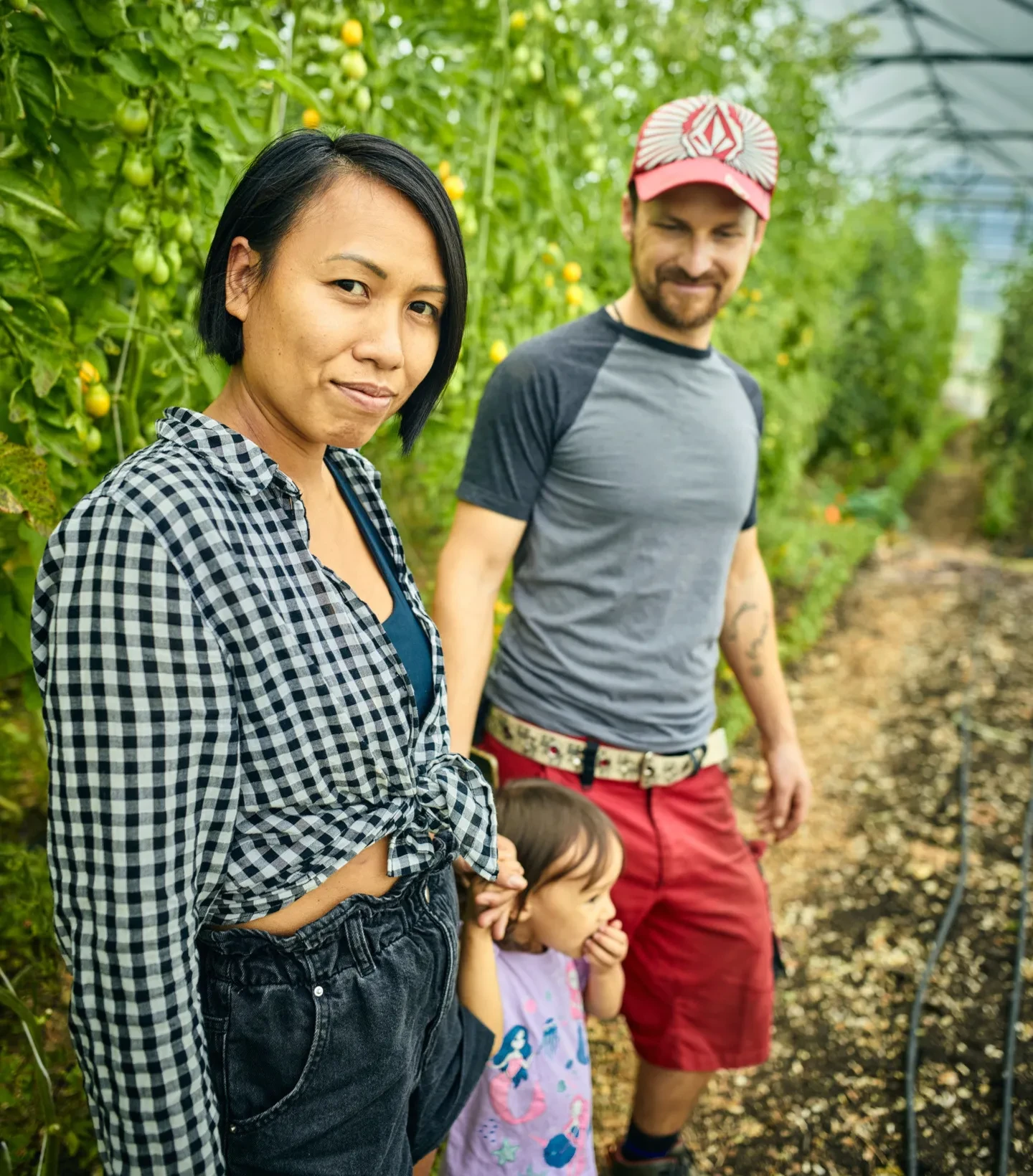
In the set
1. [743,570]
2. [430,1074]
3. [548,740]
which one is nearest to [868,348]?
[743,570]

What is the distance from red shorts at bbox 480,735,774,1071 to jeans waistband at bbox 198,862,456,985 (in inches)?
23.9

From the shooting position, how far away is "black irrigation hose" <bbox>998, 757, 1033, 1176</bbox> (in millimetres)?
1915

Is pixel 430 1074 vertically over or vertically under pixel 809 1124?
over

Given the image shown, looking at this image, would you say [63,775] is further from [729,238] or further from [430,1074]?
[729,238]

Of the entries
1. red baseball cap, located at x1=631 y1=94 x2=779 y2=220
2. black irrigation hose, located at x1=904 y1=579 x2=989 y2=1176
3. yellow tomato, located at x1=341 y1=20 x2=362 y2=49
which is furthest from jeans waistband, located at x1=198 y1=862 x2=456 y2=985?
black irrigation hose, located at x1=904 y1=579 x2=989 y2=1176

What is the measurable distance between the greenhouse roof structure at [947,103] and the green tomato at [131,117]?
12.1 ft

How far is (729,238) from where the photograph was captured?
1.53 metres

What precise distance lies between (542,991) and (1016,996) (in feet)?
5.21

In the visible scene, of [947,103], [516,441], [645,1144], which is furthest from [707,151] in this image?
[947,103]

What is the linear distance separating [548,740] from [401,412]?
2.06 ft

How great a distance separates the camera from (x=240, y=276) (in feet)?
2.88

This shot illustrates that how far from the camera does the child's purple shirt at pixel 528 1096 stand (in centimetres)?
129

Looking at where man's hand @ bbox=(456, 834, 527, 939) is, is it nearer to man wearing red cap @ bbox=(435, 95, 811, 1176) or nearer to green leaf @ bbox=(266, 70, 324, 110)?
man wearing red cap @ bbox=(435, 95, 811, 1176)

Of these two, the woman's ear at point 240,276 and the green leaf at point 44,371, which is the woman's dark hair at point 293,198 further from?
the green leaf at point 44,371
